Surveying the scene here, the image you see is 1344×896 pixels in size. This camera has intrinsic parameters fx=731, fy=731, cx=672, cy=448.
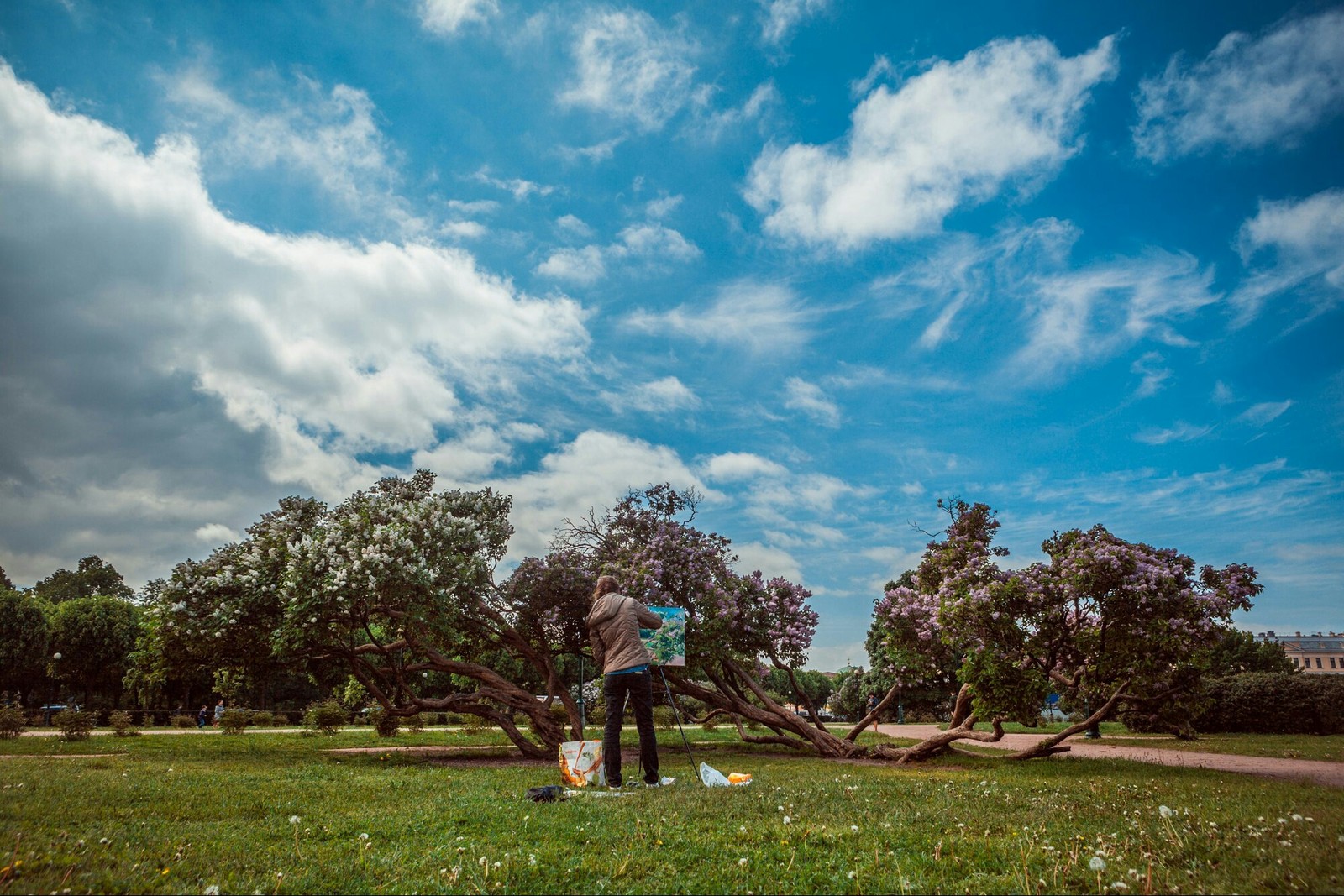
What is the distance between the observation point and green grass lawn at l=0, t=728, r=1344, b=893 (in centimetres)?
443

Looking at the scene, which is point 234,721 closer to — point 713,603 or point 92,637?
point 713,603

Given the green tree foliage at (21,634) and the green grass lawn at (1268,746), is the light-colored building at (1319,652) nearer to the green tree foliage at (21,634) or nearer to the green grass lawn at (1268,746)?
the green grass lawn at (1268,746)

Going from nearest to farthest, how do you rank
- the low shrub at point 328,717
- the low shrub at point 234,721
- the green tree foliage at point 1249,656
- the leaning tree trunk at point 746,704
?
1. the leaning tree trunk at point 746,704
2. the low shrub at point 234,721
3. the low shrub at point 328,717
4. the green tree foliage at point 1249,656

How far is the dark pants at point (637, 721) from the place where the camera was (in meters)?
9.12

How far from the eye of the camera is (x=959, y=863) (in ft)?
16.1

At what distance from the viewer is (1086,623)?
45.9 ft

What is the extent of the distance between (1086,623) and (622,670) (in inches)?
379

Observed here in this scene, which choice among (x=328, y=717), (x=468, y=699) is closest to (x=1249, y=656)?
(x=468, y=699)

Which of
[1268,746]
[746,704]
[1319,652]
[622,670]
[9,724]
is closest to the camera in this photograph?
[622,670]

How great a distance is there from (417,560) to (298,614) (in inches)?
92.0

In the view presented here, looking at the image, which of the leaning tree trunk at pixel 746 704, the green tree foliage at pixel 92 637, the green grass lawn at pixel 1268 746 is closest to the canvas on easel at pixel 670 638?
the leaning tree trunk at pixel 746 704

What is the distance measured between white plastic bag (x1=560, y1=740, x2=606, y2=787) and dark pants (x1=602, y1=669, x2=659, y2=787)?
0.65 ft

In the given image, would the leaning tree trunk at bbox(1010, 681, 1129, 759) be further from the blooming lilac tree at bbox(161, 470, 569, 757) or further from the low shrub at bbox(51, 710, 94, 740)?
the low shrub at bbox(51, 710, 94, 740)

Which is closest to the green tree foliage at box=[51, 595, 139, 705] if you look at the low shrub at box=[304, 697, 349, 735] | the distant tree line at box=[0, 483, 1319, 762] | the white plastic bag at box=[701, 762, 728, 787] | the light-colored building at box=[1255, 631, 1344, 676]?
the low shrub at box=[304, 697, 349, 735]
